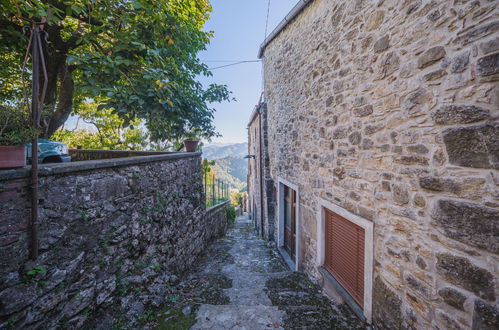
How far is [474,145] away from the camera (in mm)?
1452

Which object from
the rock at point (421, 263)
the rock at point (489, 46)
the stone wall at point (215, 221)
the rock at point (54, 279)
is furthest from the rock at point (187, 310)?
the rock at point (489, 46)

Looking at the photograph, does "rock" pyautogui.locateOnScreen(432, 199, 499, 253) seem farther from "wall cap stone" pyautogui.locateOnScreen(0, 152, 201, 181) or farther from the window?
"wall cap stone" pyautogui.locateOnScreen(0, 152, 201, 181)

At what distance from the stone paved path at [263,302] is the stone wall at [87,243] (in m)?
0.92

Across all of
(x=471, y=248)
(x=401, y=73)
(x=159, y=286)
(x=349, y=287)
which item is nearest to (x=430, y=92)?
(x=401, y=73)

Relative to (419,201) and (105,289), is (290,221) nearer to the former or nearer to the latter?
(419,201)

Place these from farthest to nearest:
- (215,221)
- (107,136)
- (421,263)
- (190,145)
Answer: (107,136), (215,221), (190,145), (421,263)

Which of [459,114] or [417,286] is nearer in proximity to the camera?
[459,114]

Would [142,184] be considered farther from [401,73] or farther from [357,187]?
[401,73]

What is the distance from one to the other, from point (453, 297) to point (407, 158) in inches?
45.0

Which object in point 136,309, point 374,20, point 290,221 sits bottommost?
point 136,309

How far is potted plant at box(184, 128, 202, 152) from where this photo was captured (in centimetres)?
602

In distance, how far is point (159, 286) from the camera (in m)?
3.20

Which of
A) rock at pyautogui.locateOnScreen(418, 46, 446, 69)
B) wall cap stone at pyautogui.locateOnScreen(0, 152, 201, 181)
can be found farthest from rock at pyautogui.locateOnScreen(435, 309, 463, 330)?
wall cap stone at pyautogui.locateOnScreen(0, 152, 201, 181)

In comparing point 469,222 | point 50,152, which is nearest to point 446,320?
point 469,222
